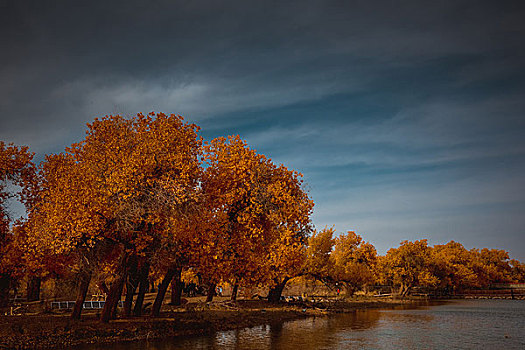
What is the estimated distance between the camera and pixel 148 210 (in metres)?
23.5

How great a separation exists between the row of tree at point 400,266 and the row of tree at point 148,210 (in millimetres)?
27487

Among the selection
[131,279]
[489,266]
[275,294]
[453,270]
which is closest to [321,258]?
[275,294]

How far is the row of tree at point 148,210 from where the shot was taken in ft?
75.5

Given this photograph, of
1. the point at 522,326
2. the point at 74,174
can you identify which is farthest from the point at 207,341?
the point at 522,326

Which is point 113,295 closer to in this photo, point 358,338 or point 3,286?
point 358,338

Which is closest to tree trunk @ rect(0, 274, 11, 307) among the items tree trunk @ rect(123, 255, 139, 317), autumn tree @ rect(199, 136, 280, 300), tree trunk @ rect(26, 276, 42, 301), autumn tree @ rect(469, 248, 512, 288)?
tree trunk @ rect(26, 276, 42, 301)

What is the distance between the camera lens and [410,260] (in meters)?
87.9

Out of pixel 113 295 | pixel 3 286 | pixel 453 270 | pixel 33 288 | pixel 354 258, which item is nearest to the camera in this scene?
pixel 113 295

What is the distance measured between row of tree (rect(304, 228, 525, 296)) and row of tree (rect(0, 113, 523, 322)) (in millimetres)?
27487

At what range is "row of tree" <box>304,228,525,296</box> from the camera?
61.1 metres

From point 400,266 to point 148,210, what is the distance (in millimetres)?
77165

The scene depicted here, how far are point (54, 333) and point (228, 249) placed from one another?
465 inches

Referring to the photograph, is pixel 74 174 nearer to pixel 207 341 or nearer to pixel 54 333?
pixel 54 333

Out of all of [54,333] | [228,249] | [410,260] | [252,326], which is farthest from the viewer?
[410,260]
